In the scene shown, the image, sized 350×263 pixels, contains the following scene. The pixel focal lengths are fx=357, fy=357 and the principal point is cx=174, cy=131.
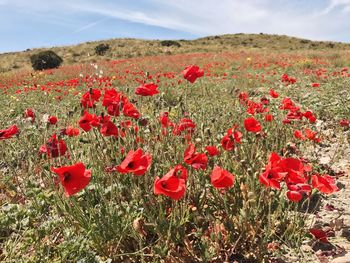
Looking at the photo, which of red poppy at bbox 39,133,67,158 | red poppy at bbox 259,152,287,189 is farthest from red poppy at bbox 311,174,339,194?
red poppy at bbox 39,133,67,158

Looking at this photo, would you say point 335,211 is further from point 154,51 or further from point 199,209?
point 154,51

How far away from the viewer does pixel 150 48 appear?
128 feet

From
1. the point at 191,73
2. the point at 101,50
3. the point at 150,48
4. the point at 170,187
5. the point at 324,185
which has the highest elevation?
the point at 191,73

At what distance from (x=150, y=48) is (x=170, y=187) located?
3838cm

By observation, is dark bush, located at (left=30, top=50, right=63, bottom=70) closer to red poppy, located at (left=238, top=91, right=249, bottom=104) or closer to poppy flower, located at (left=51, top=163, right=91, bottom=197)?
red poppy, located at (left=238, top=91, right=249, bottom=104)

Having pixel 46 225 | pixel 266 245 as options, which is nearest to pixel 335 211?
pixel 266 245

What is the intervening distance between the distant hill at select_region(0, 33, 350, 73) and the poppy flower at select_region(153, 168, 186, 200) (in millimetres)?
28525

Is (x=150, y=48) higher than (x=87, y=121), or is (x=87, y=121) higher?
(x=87, y=121)

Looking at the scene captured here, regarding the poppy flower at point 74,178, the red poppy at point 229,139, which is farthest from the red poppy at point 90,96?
the poppy flower at point 74,178

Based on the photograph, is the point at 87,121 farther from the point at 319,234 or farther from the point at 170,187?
the point at 319,234

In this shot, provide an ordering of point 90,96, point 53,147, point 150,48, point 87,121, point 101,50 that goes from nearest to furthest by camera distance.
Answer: point 87,121, point 53,147, point 90,96, point 150,48, point 101,50

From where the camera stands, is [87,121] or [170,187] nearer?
[170,187]

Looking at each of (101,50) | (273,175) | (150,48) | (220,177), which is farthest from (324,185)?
(101,50)

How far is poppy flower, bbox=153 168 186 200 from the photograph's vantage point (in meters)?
1.79
